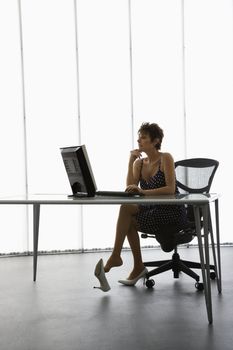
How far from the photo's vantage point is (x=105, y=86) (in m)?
5.88

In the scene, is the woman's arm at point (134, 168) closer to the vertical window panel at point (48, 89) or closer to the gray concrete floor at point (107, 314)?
the gray concrete floor at point (107, 314)

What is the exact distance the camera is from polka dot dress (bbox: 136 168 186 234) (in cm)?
380

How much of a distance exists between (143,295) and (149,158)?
104 centimetres

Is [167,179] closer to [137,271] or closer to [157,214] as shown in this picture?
[157,214]

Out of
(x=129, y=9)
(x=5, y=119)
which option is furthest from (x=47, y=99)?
(x=129, y=9)

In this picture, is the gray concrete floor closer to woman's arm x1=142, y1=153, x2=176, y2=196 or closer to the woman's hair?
woman's arm x1=142, y1=153, x2=176, y2=196

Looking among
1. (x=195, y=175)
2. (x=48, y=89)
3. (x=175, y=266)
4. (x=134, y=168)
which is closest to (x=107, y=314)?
(x=175, y=266)

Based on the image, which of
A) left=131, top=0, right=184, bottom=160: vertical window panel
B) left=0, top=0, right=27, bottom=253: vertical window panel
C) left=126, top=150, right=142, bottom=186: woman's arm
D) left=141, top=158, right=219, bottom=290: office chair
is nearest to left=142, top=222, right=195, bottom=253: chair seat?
left=141, top=158, right=219, bottom=290: office chair

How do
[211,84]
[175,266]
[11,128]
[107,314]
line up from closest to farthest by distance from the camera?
[107,314]
[175,266]
[11,128]
[211,84]

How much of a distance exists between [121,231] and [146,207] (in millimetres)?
265

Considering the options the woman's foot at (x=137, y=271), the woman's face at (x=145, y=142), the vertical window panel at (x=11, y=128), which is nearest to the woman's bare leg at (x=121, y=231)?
the woman's foot at (x=137, y=271)

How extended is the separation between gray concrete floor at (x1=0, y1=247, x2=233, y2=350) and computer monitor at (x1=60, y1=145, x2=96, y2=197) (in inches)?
30.5

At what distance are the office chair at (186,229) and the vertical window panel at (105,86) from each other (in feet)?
5.34

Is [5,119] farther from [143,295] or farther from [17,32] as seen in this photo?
[143,295]
